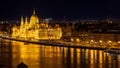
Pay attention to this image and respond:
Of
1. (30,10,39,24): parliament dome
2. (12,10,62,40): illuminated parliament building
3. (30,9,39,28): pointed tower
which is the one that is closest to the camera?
(12,10,62,40): illuminated parliament building

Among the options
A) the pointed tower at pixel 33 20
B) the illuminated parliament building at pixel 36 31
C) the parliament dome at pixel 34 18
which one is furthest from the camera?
the parliament dome at pixel 34 18

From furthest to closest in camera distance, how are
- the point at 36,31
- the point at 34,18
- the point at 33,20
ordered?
the point at 34,18, the point at 33,20, the point at 36,31

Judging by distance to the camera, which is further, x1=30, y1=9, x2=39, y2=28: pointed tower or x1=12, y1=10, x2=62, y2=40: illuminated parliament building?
x1=30, y1=9, x2=39, y2=28: pointed tower

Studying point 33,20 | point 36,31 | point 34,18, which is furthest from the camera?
point 34,18

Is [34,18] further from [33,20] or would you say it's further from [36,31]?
[36,31]

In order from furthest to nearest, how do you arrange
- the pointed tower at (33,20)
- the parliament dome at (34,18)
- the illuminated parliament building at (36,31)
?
the parliament dome at (34,18)
the pointed tower at (33,20)
the illuminated parliament building at (36,31)

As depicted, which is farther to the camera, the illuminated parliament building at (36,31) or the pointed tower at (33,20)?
the pointed tower at (33,20)

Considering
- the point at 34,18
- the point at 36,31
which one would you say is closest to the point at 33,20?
the point at 34,18

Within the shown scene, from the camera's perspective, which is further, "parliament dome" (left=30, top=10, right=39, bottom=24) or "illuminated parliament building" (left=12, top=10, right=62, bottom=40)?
"parliament dome" (left=30, top=10, right=39, bottom=24)

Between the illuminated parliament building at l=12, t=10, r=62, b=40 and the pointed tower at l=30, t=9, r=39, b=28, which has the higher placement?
the pointed tower at l=30, t=9, r=39, b=28

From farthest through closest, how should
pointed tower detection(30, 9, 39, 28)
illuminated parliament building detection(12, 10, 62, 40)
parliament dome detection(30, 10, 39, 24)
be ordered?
parliament dome detection(30, 10, 39, 24) < pointed tower detection(30, 9, 39, 28) < illuminated parliament building detection(12, 10, 62, 40)

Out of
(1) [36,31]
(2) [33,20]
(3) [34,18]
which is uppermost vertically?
(3) [34,18]

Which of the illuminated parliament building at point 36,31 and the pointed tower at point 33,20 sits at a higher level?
the pointed tower at point 33,20

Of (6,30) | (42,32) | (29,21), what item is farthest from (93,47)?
(6,30)
